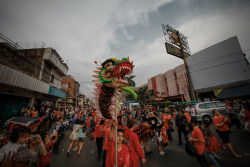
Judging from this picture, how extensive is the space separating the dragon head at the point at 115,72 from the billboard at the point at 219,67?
55.8 feet

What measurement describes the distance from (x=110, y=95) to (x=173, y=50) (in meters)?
18.7

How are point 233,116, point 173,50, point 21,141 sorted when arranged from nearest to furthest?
point 21,141, point 233,116, point 173,50

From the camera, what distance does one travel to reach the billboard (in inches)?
487

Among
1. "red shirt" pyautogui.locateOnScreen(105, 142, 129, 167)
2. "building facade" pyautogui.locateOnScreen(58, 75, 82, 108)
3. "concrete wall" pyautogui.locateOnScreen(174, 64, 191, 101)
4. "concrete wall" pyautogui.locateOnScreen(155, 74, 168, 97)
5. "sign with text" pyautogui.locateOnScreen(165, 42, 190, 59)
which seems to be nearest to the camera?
"red shirt" pyautogui.locateOnScreen(105, 142, 129, 167)

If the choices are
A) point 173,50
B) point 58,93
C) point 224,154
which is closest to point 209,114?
point 224,154

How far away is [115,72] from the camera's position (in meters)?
1.78

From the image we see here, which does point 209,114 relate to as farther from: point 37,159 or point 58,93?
point 58,93

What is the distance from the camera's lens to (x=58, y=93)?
13.7 metres

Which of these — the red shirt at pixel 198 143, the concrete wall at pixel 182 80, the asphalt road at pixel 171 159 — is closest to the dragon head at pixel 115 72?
the red shirt at pixel 198 143

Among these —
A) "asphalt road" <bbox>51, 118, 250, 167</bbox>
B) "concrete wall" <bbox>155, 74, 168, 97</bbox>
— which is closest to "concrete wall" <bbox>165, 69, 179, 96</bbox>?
"concrete wall" <bbox>155, 74, 168, 97</bbox>

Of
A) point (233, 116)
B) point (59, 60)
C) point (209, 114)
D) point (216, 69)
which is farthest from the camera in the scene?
point (59, 60)

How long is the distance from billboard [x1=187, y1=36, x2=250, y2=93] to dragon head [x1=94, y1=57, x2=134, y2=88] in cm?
1701

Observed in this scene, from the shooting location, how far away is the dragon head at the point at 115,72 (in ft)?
5.63

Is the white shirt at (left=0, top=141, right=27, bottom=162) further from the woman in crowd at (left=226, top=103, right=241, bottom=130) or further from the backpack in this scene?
the woman in crowd at (left=226, top=103, right=241, bottom=130)
